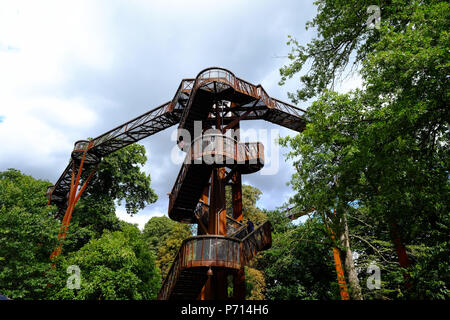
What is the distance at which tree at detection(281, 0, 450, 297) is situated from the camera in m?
6.24

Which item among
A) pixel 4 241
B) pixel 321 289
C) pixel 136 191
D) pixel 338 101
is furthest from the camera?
pixel 136 191

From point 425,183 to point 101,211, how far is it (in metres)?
21.9

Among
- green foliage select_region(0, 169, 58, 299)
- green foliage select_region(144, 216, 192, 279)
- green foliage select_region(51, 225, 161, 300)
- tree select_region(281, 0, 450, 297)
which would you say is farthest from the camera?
green foliage select_region(144, 216, 192, 279)

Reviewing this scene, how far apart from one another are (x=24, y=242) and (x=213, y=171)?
1044 centimetres

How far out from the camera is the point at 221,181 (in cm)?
1307

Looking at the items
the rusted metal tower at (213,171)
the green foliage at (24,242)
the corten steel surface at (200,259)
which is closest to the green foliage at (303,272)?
the rusted metal tower at (213,171)

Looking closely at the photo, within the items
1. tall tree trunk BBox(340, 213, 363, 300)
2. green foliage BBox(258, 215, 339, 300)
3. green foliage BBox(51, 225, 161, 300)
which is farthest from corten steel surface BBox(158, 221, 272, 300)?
green foliage BBox(258, 215, 339, 300)

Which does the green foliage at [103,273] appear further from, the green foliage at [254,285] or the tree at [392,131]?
the tree at [392,131]

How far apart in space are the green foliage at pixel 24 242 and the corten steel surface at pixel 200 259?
7.74 m

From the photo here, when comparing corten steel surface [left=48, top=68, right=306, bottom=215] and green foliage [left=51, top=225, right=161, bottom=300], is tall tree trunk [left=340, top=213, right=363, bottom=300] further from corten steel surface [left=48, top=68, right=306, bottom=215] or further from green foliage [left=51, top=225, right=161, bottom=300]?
green foliage [left=51, top=225, right=161, bottom=300]

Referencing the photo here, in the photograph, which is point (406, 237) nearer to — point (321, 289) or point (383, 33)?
point (383, 33)

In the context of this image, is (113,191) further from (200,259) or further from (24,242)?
(200,259)

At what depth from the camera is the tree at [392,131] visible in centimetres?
624
